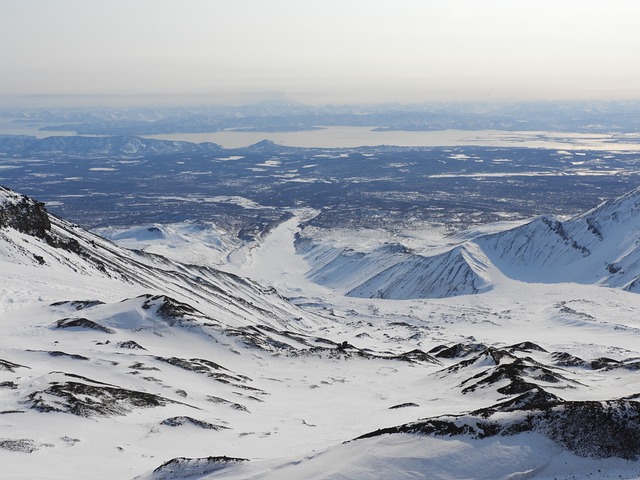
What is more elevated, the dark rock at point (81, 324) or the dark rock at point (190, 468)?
the dark rock at point (190, 468)

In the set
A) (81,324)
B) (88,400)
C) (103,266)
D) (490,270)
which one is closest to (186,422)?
(88,400)

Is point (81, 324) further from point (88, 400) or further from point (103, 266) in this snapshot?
point (103, 266)

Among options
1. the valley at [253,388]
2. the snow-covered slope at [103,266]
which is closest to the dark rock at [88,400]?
the valley at [253,388]

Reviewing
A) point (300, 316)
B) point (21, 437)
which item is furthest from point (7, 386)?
point (300, 316)

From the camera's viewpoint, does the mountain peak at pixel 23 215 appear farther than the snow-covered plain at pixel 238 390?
Yes

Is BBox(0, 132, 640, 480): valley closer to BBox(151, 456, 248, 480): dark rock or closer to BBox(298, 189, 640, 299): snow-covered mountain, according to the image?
BBox(151, 456, 248, 480): dark rock

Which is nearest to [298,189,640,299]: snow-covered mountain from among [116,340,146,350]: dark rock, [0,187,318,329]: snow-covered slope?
[0,187,318,329]: snow-covered slope

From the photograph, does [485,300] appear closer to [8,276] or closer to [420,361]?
[420,361]

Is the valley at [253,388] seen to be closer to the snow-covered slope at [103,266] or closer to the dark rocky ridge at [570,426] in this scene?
the dark rocky ridge at [570,426]

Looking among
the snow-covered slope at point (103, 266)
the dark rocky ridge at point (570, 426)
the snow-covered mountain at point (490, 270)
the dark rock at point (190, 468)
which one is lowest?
the snow-covered mountain at point (490, 270)

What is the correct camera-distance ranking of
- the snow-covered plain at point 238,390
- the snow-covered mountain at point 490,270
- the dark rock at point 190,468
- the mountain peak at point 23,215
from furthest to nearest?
the snow-covered mountain at point 490,270, the mountain peak at point 23,215, the dark rock at point 190,468, the snow-covered plain at point 238,390

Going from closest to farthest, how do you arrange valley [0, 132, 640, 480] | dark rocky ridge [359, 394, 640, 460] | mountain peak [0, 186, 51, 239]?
dark rocky ridge [359, 394, 640, 460], valley [0, 132, 640, 480], mountain peak [0, 186, 51, 239]
